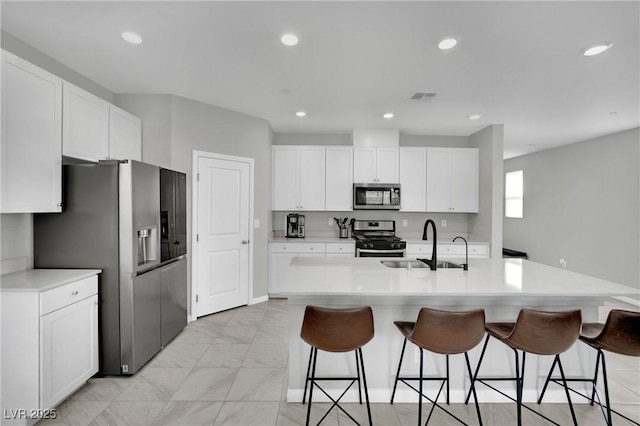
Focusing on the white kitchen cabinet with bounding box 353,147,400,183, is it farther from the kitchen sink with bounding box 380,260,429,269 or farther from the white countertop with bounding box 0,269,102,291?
the white countertop with bounding box 0,269,102,291

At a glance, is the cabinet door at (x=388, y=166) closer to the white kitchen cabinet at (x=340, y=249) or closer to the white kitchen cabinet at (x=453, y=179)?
the white kitchen cabinet at (x=453, y=179)

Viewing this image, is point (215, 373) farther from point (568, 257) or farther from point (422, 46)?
point (568, 257)

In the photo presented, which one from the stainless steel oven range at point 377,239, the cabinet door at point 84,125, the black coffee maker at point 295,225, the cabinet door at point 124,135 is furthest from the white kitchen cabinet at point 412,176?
the cabinet door at point 84,125

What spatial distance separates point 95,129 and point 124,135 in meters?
0.43

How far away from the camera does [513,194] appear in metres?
7.38

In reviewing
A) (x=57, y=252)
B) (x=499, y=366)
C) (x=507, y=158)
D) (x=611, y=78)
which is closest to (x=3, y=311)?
(x=57, y=252)

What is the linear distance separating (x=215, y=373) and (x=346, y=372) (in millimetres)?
1154

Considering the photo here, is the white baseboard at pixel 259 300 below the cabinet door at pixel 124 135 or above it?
below

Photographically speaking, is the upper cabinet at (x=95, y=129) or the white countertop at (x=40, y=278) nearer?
the white countertop at (x=40, y=278)

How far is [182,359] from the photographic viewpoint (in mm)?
2861

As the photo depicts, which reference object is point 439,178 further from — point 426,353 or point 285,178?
point 426,353

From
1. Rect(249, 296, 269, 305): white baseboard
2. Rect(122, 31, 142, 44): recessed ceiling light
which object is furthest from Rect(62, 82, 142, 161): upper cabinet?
Rect(249, 296, 269, 305): white baseboard

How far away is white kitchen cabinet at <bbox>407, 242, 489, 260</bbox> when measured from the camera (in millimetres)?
4707

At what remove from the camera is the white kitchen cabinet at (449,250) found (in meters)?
4.71
